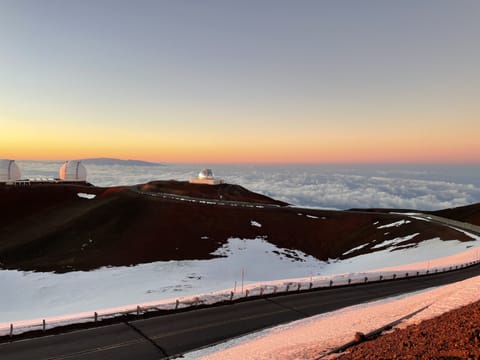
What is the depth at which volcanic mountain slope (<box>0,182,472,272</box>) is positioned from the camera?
4522 centimetres

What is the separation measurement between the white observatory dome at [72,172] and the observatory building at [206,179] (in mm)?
34052

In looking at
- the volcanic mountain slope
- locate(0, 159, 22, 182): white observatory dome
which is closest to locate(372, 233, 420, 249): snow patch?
the volcanic mountain slope

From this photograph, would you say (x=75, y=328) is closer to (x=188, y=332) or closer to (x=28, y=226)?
(x=188, y=332)

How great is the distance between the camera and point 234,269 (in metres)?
43.1

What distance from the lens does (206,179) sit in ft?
360

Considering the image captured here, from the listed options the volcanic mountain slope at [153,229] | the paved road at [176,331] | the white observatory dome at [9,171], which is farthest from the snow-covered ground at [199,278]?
the white observatory dome at [9,171]

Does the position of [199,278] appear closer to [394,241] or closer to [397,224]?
[394,241]

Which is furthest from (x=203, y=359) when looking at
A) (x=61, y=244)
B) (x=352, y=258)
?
(x=61, y=244)

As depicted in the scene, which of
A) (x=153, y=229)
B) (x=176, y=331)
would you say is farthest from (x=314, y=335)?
(x=153, y=229)

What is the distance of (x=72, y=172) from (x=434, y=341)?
106 meters

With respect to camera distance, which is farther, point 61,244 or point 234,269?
point 61,244

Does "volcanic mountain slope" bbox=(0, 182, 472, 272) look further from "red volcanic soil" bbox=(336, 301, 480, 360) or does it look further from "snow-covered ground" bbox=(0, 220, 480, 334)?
"red volcanic soil" bbox=(336, 301, 480, 360)

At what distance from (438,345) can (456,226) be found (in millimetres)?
51813

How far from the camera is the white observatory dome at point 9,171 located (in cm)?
8306
